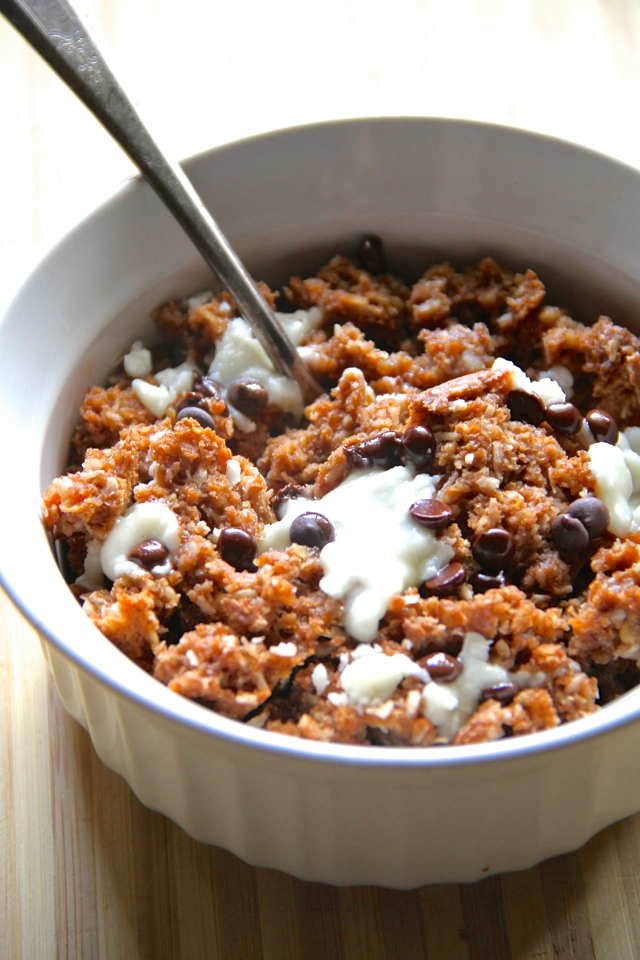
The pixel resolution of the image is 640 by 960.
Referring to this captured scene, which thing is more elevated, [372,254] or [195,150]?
[195,150]

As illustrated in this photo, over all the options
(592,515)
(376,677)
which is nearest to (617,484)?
(592,515)

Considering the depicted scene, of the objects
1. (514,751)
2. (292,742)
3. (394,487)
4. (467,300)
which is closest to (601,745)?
(514,751)

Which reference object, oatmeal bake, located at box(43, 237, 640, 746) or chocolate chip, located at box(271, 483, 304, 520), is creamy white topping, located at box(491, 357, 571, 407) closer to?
oatmeal bake, located at box(43, 237, 640, 746)

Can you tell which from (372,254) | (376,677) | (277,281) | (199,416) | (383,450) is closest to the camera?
(376,677)

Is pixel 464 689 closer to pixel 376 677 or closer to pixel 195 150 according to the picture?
pixel 376 677

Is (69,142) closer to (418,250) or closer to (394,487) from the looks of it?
(418,250)

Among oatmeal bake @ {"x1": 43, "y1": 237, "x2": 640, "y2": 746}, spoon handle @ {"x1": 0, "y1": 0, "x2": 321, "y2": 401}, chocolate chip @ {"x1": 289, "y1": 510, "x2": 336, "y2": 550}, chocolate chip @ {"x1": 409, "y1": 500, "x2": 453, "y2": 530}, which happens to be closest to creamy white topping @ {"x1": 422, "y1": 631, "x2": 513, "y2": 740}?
oatmeal bake @ {"x1": 43, "y1": 237, "x2": 640, "y2": 746}
